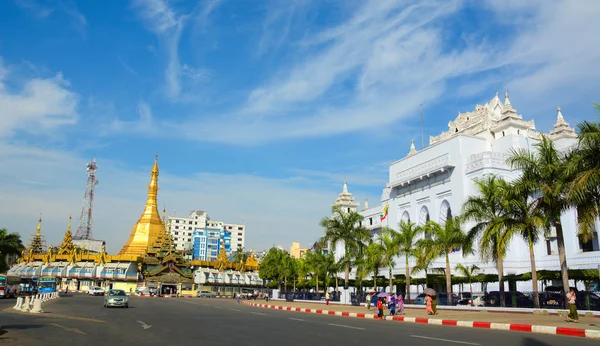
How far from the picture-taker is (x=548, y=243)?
41000 mm

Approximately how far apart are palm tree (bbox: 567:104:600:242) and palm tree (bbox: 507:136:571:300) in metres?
1.29

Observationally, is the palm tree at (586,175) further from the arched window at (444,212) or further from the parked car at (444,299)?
the arched window at (444,212)

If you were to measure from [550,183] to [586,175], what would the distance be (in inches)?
181

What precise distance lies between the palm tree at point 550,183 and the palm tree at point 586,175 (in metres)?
1.29

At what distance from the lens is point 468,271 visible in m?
41.6

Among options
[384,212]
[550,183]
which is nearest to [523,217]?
[550,183]

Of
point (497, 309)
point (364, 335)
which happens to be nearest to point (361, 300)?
point (497, 309)

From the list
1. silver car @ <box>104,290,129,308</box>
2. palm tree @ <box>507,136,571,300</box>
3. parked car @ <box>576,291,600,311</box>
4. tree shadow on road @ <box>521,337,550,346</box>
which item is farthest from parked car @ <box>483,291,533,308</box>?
silver car @ <box>104,290,129,308</box>

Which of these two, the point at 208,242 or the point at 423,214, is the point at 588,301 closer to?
the point at 423,214

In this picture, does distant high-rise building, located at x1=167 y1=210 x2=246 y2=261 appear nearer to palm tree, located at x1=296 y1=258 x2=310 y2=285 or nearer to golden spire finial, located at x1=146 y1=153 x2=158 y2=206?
golden spire finial, located at x1=146 y1=153 x2=158 y2=206

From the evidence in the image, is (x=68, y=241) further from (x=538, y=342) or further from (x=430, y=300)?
(x=538, y=342)

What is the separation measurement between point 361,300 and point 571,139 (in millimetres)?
30988

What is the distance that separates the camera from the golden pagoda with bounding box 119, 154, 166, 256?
275 ft

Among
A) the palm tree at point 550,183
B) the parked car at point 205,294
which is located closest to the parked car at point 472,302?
the palm tree at point 550,183
